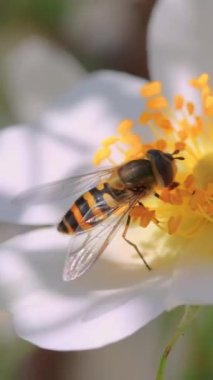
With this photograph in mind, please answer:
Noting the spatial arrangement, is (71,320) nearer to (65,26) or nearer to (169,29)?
(169,29)

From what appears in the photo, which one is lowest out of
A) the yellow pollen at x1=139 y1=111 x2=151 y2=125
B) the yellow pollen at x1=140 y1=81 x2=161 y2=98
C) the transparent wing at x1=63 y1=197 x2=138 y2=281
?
the transparent wing at x1=63 y1=197 x2=138 y2=281

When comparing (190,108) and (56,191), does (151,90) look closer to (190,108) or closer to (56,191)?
(190,108)

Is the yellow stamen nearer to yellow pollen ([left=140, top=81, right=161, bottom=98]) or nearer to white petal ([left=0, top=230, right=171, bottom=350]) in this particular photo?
yellow pollen ([left=140, top=81, right=161, bottom=98])

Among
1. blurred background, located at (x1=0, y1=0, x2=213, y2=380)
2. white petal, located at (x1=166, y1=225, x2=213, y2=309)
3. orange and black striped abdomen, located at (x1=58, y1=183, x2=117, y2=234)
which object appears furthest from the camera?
blurred background, located at (x1=0, y1=0, x2=213, y2=380)

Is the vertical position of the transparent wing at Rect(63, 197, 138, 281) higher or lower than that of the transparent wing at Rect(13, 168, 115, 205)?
lower

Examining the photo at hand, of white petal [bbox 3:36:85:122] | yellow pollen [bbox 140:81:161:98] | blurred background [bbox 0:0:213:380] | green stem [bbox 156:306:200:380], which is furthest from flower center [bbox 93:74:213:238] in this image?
white petal [bbox 3:36:85:122]

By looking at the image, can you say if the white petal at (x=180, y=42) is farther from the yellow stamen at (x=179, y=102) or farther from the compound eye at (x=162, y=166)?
the compound eye at (x=162, y=166)

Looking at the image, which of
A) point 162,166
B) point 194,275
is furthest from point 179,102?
point 194,275
